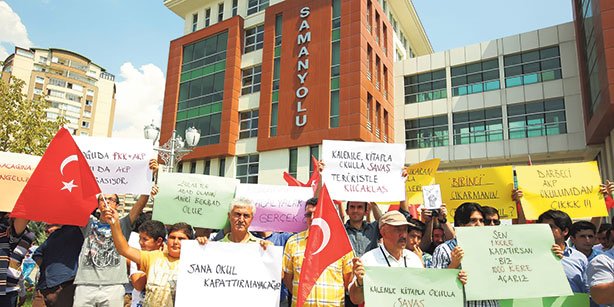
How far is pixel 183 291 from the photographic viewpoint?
3.71 metres

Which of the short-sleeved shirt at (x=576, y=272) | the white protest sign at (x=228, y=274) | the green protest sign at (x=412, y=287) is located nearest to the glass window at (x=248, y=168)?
the white protest sign at (x=228, y=274)

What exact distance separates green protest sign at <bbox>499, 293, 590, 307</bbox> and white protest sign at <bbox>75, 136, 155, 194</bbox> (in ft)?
13.1

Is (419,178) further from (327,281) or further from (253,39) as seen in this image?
(253,39)

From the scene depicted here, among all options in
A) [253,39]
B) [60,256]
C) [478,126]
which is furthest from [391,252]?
[253,39]

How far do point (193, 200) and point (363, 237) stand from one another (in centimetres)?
206

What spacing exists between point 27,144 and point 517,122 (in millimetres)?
24134

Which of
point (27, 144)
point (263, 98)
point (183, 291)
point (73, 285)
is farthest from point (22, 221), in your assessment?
point (263, 98)

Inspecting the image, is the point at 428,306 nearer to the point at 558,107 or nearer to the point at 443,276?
the point at 443,276

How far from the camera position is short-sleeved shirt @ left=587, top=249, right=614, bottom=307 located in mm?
3338

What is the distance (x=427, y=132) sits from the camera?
26219 mm

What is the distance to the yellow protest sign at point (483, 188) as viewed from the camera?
5.88 metres

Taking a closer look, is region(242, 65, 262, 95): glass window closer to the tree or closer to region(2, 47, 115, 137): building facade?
the tree

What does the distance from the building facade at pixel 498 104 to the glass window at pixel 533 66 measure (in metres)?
0.05

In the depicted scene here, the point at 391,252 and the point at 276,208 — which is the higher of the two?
the point at 276,208
